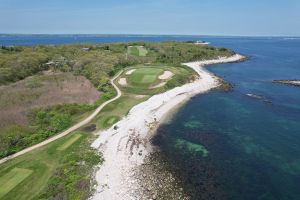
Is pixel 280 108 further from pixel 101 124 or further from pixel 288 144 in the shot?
pixel 101 124

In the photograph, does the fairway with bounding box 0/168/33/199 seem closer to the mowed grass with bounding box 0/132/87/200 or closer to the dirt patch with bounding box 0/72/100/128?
the mowed grass with bounding box 0/132/87/200

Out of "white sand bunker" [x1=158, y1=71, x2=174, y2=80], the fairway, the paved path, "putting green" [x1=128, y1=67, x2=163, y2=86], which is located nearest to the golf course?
the fairway

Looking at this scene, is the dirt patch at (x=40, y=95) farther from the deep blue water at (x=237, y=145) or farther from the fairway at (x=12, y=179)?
the deep blue water at (x=237, y=145)

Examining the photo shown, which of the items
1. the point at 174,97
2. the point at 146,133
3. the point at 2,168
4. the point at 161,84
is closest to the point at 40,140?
the point at 2,168

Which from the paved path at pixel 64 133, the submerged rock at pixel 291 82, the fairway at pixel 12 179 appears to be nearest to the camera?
the fairway at pixel 12 179

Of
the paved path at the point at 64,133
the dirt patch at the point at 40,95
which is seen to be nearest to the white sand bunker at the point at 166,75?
the paved path at the point at 64,133

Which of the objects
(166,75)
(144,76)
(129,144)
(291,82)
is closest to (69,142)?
(129,144)

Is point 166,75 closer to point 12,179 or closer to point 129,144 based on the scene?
point 129,144
